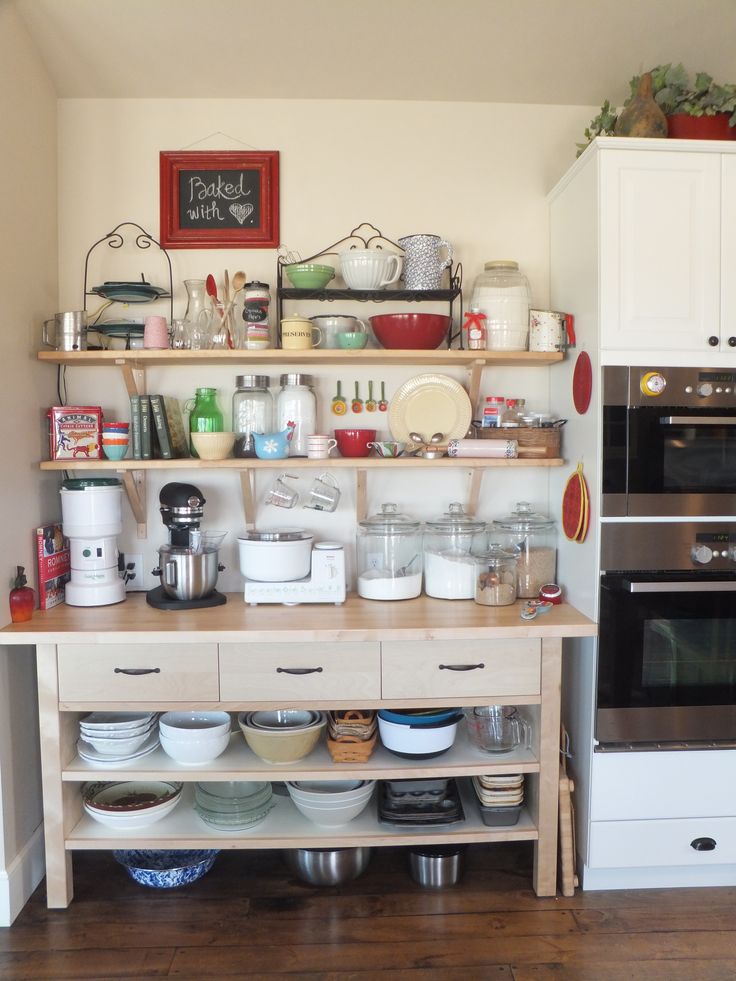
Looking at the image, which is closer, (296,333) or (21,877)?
(21,877)

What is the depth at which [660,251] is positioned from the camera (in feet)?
6.84

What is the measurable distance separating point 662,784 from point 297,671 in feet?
3.63

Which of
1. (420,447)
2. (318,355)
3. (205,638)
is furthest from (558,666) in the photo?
(318,355)

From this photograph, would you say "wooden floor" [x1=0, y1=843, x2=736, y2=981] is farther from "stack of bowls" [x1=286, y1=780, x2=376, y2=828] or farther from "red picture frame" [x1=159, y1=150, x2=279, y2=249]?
"red picture frame" [x1=159, y1=150, x2=279, y2=249]

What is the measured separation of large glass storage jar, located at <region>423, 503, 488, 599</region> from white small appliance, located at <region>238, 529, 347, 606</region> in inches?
11.9

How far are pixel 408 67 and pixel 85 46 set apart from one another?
0.98 metres

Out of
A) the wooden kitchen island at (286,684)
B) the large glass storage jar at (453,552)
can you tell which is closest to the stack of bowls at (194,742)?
the wooden kitchen island at (286,684)

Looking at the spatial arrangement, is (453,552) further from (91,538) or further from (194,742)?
(91,538)

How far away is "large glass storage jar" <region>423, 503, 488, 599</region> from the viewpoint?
236 cm

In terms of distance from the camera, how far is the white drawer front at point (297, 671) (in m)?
2.07

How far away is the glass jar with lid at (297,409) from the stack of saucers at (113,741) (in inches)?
37.1

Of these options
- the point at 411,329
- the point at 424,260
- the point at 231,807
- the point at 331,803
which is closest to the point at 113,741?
the point at 231,807

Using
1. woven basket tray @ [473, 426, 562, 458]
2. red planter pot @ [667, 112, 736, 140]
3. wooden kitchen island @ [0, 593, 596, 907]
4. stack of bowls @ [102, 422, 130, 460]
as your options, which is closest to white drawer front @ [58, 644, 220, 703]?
wooden kitchen island @ [0, 593, 596, 907]

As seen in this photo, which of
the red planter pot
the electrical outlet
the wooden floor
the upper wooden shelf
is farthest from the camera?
the electrical outlet
